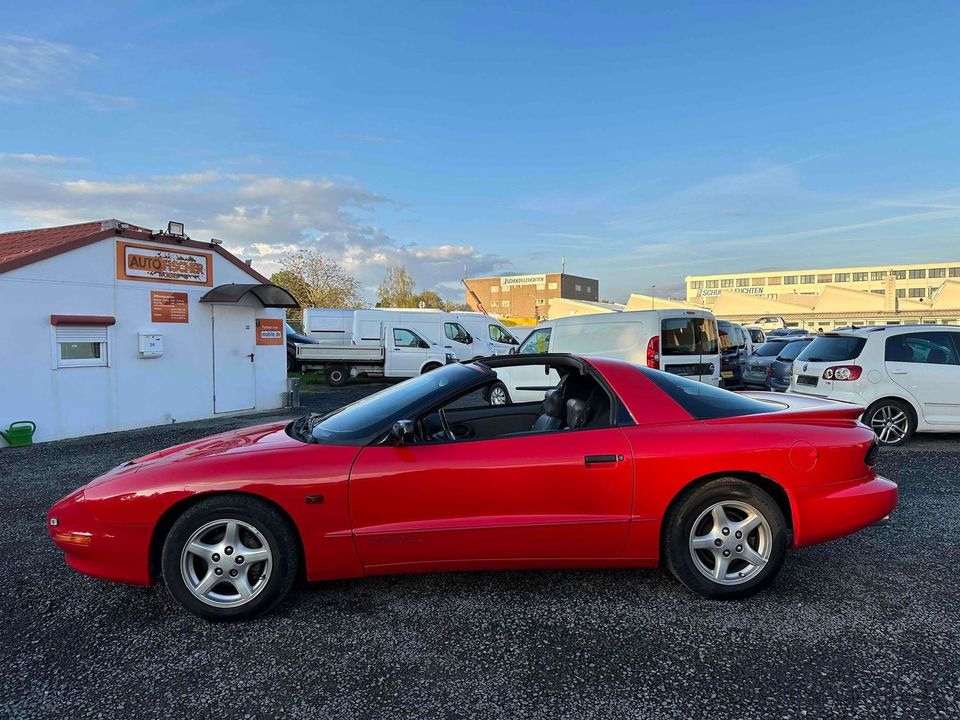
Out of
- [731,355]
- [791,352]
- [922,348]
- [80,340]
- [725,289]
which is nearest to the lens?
[922,348]

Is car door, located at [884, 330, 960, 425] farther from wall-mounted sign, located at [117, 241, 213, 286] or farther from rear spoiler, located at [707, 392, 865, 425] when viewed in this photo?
wall-mounted sign, located at [117, 241, 213, 286]

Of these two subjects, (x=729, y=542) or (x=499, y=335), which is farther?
(x=499, y=335)

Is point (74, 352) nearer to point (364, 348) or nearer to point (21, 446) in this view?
point (21, 446)

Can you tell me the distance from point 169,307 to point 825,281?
91.6 meters

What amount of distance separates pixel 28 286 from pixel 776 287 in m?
93.3

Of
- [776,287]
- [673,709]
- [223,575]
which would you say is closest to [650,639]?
[673,709]

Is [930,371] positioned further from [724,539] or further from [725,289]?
[725,289]

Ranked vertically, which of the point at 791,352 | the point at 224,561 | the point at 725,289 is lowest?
the point at 224,561

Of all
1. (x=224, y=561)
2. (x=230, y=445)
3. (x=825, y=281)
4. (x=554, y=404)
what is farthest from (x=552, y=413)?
(x=825, y=281)

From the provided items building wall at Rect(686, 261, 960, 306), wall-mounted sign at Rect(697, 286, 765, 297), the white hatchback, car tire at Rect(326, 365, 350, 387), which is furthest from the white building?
wall-mounted sign at Rect(697, 286, 765, 297)

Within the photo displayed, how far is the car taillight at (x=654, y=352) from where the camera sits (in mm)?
9828

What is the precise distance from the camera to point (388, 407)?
3.66 m

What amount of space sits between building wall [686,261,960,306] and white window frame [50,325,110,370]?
68476mm

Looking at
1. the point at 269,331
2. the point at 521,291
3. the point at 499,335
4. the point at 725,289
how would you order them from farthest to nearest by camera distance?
the point at 521,291 < the point at 725,289 < the point at 499,335 < the point at 269,331
